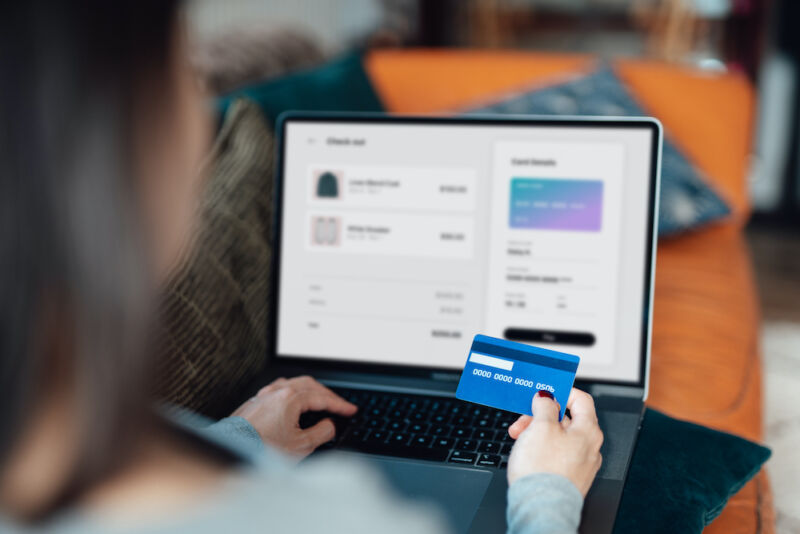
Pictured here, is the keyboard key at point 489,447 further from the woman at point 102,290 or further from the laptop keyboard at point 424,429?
the woman at point 102,290

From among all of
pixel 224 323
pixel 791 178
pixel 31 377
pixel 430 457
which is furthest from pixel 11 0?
pixel 791 178

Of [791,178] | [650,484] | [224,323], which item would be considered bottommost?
[650,484]

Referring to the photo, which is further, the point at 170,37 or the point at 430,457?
the point at 430,457

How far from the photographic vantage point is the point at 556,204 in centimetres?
93

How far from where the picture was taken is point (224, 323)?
3.39ft

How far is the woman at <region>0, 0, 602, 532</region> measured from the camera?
38cm

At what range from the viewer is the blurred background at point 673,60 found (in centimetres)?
200

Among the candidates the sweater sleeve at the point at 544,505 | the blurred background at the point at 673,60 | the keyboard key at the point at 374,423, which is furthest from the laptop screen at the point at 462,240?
the blurred background at the point at 673,60

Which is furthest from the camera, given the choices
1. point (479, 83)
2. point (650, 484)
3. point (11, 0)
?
point (479, 83)

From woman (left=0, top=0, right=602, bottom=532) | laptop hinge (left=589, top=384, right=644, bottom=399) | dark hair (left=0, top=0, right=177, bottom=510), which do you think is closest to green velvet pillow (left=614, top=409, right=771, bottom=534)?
laptop hinge (left=589, top=384, right=644, bottom=399)

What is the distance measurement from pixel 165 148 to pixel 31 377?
130 mm

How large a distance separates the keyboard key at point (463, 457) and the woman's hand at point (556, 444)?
0.45 feet

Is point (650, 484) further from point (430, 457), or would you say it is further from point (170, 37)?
point (170, 37)

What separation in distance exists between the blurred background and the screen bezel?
849mm
